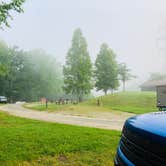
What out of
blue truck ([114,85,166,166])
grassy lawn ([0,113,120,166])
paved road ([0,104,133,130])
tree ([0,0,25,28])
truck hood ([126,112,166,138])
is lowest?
paved road ([0,104,133,130])

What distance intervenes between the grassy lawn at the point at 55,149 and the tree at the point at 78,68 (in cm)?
3303

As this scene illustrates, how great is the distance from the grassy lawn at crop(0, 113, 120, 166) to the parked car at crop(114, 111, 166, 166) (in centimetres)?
284

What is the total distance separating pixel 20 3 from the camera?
26.1 ft

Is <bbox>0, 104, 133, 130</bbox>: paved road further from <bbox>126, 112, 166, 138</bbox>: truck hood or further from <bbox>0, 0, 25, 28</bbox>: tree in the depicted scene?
<bbox>126, 112, 166, 138</bbox>: truck hood

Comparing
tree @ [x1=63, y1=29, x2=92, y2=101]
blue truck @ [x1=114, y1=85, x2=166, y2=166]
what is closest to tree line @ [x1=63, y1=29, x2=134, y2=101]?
tree @ [x1=63, y1=29, x2=92, y2=101]

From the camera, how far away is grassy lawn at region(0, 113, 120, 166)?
520cm

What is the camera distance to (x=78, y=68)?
40062 mm

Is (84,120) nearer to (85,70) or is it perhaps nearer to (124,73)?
(85,70)

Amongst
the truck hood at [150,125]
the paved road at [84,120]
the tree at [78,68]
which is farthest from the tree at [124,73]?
the truck hood at [150,125]

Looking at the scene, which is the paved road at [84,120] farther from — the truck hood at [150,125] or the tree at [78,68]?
the tree at [78,68]

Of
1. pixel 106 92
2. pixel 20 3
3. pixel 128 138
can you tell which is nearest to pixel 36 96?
pixel 106 92

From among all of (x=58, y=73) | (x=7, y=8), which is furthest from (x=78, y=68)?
(x=7, y=8)

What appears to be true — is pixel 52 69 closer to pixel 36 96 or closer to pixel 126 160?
pixel 36 96

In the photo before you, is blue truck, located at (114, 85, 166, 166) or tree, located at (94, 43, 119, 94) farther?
tree, located at (94, 43, 119, 94)
